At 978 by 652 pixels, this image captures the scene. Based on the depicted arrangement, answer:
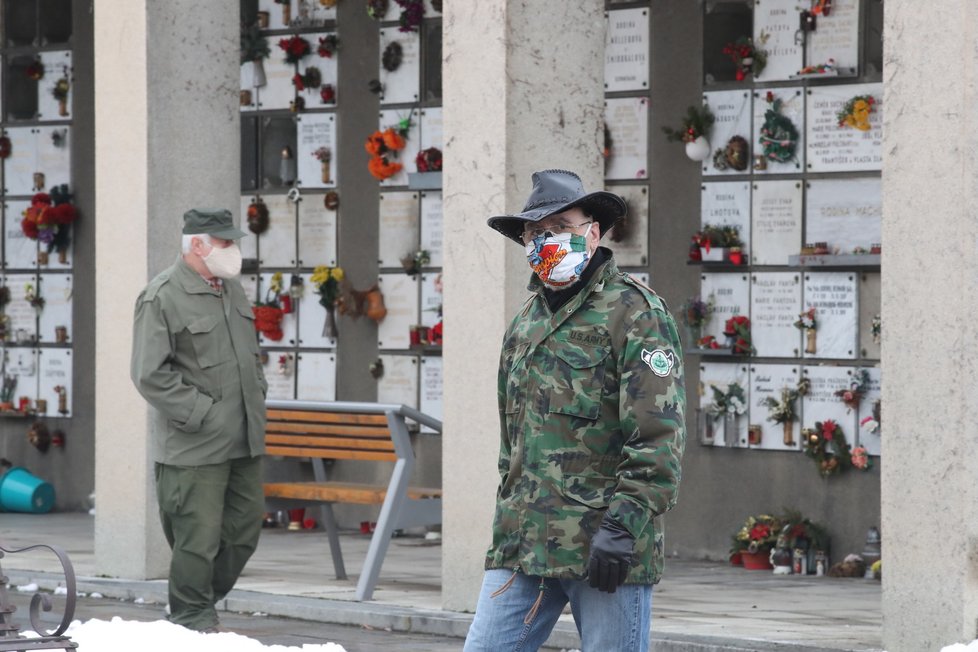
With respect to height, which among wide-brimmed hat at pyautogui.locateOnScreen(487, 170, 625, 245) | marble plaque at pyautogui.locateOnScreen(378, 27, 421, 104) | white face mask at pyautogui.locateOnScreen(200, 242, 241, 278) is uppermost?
marble plaque at pyautogui.locateOnScreen(378, 27, 421, 104)

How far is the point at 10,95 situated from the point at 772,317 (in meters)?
6.36

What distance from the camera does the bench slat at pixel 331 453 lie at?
10250 mm

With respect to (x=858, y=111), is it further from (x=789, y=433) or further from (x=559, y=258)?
(x=559, y=258)

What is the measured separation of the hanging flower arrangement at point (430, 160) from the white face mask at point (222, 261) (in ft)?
12.8

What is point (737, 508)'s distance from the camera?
11.6 metres

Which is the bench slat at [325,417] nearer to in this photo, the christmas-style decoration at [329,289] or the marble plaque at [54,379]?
the christmas-style decoration at [329,289]

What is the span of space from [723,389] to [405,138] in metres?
2.81

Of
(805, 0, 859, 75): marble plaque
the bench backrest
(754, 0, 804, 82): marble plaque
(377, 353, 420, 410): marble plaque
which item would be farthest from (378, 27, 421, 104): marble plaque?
the bench backrest

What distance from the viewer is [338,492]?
1042cm

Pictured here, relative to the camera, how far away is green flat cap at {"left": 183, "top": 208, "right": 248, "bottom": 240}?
9.04 m

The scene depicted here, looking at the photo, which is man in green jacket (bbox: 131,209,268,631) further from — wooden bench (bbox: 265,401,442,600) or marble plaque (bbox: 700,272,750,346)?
marble plaque (bbox: 700,272,750,346)

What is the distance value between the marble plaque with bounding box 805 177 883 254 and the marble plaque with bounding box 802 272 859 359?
18 centimetres

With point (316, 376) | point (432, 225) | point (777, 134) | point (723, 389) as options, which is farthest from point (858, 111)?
point (316, 376)

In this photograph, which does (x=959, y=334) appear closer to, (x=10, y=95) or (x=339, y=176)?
(x=339, y=176)
